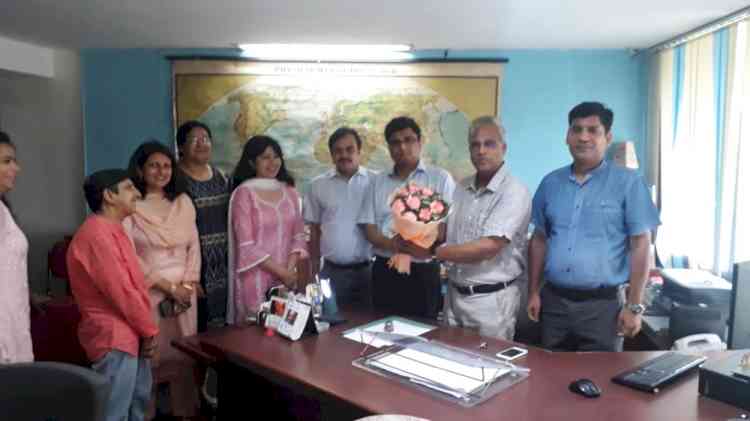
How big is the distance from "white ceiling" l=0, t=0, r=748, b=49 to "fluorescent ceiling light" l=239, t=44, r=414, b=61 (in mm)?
201

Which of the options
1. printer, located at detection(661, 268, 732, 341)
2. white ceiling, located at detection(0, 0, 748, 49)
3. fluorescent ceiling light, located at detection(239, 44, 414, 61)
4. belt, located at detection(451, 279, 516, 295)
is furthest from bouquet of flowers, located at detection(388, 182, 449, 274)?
fluorescent ceiling light, located at detection(239, 44, 414, 61)

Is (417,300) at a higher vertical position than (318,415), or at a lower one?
higher

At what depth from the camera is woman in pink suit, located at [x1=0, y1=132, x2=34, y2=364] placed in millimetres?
2025

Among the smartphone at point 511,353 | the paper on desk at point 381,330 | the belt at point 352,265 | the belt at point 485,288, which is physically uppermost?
the belt at point 485,288

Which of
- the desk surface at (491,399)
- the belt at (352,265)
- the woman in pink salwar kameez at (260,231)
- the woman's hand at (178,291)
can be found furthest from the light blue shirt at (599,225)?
the woman's hand at (178,291)

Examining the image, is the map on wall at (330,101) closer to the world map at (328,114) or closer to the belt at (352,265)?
the world map at (328,114)

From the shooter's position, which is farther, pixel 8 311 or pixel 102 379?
pixel 8 311

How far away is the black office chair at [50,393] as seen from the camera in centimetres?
164

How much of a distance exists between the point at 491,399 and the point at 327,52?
359 centimetres

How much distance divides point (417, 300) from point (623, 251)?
104cm

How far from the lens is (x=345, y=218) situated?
3.14 m

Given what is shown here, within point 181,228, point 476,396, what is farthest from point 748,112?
point 181,228

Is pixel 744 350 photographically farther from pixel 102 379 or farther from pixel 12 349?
pixel 12 349

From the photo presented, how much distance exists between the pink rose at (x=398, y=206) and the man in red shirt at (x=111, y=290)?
3.68ft
